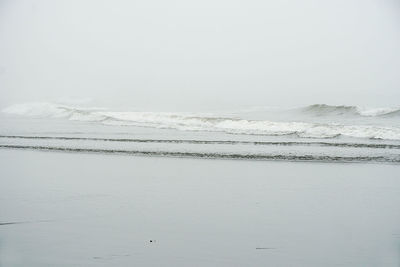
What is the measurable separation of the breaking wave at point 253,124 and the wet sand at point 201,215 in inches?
256

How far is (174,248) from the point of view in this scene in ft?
14.8

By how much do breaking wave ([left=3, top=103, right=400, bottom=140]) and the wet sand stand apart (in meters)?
6.49

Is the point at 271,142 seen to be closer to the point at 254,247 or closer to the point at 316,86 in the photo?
the point at 254,247

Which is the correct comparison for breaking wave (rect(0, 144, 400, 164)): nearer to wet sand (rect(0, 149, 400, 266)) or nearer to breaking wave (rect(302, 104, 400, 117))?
wet sand (rect(0, 149, 400, 266))

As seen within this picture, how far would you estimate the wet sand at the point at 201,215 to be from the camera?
4312 millimetres

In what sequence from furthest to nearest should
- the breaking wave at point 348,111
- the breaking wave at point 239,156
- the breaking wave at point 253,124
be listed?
the breaking wave at point 348,111, the breaking wave at point 253,124, the breaking wave at point 239,156

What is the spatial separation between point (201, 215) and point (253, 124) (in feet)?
44.1

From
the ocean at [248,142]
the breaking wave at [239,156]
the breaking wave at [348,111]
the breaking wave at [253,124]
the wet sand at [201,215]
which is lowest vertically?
the wet sand at [201,215]

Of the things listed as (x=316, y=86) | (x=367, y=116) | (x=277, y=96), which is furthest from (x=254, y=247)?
(x=316, y=86)

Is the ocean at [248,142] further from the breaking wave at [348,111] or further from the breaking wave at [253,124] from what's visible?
the breaking wave at [348,111]

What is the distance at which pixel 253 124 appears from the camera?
18.8 m

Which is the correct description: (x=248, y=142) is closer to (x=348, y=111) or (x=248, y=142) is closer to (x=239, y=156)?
(x=239, y=156)

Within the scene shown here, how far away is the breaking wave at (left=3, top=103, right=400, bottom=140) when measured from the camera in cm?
1553

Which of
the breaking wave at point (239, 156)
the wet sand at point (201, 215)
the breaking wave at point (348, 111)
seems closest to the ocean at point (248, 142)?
the breaking wave at point (239, 156)
